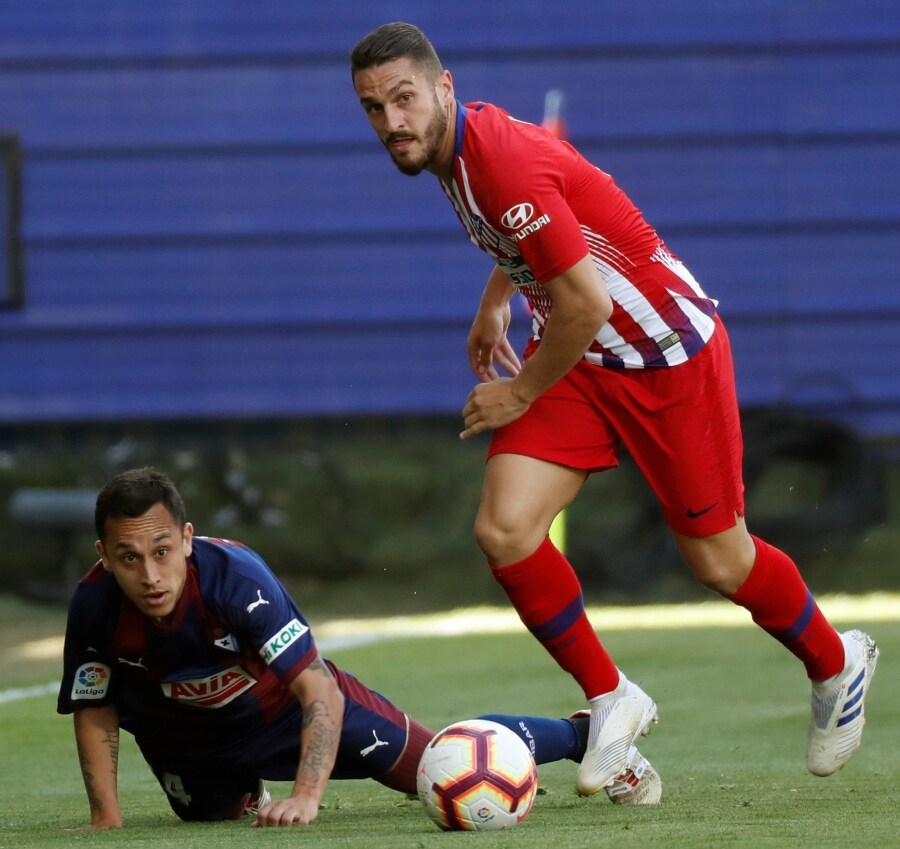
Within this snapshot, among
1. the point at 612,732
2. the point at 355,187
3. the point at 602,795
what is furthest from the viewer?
the point at 355,187

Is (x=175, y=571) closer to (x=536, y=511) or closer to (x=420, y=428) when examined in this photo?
(x=536, y=511)

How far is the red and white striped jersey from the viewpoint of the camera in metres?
3.65

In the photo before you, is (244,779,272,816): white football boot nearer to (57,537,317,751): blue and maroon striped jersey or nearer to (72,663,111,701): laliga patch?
(57,537,317,751): blue and maroon striped jersey

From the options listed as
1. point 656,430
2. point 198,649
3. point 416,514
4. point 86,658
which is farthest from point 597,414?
point 416,514

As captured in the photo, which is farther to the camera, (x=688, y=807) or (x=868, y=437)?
(x=868, y=437)

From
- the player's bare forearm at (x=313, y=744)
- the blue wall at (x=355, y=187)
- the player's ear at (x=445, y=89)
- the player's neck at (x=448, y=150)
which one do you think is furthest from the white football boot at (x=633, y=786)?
the blue wall at (x=355, y=187)

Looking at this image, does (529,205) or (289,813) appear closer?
(289,813)

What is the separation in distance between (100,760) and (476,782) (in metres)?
0.88

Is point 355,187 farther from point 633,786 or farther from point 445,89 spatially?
point 633,786

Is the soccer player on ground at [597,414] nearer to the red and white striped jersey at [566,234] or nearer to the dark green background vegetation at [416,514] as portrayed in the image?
the red and white striped jersey at [566,234]

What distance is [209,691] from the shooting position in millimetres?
3812

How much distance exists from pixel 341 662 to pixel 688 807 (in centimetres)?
511

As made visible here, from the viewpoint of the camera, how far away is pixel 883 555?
13344mm

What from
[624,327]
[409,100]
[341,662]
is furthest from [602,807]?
[341,662]
